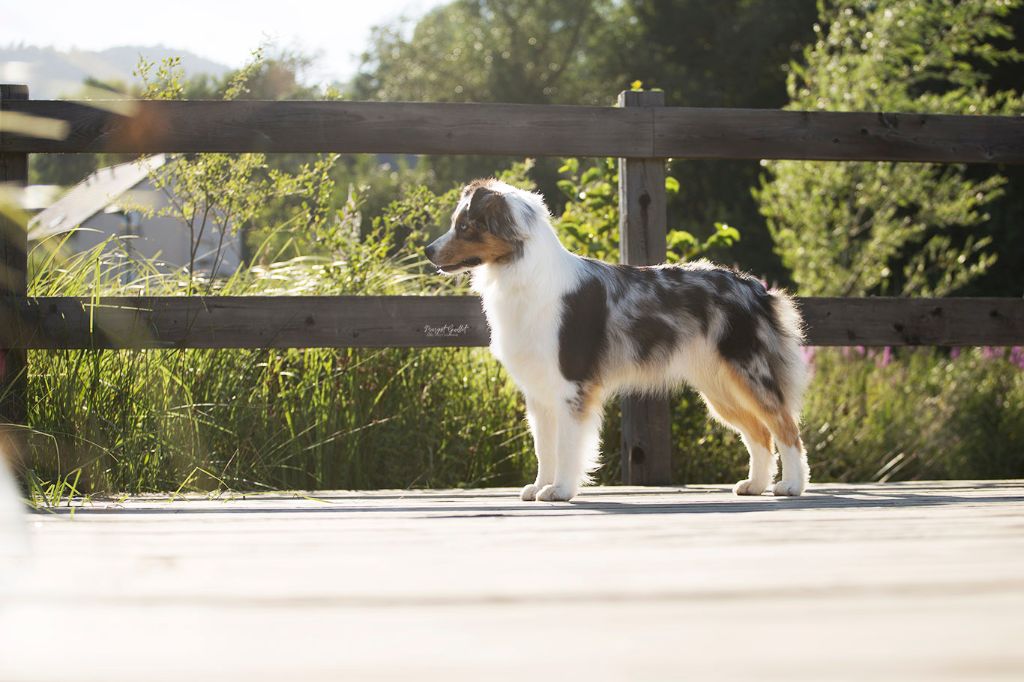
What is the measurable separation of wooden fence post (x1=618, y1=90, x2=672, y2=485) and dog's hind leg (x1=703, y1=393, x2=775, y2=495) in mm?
292

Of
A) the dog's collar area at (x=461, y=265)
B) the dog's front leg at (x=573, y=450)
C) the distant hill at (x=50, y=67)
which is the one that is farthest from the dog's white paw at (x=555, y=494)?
the distant hill at (x=50, y=67)

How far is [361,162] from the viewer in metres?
33.5

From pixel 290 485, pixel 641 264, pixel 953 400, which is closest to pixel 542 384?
pixel 641 264

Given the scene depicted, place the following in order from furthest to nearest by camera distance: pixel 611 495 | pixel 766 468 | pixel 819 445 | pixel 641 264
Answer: pixel 819 445
pixel 641 264
pixel 766 468
pixel 611 495

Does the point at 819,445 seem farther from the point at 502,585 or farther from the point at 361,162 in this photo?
the point at 361,162

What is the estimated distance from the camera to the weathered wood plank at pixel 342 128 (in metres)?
4.67

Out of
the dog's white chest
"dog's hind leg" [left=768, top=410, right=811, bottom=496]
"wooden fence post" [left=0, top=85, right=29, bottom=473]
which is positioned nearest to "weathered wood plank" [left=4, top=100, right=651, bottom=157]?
"wooden fence post" [left=0, top=85, right=29, bottom=473]

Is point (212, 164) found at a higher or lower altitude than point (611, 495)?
higher

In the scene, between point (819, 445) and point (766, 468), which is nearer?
point (766, 468)

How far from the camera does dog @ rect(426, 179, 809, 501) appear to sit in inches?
170

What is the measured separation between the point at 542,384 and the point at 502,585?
2.71 metres

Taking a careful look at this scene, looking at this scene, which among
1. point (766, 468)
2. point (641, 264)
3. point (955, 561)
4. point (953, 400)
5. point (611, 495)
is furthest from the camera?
point (953, 400)

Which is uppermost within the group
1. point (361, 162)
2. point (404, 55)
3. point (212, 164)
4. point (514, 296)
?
point (404, 55)

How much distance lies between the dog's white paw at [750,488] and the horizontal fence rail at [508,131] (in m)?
1.55
